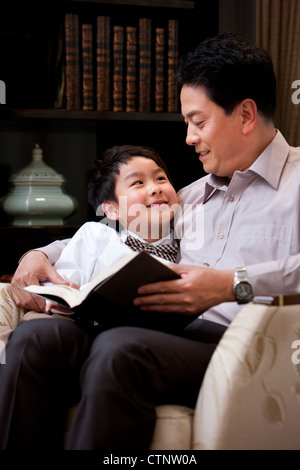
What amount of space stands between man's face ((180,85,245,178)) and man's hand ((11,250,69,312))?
0.50 meters

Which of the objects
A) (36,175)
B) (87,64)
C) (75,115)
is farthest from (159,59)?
(36,175)

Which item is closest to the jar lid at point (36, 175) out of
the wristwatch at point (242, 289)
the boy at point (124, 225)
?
the boy at point (124, 225)

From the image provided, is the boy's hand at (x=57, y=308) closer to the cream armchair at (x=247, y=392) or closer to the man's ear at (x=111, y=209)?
the man's ear at (x=111, y=209)

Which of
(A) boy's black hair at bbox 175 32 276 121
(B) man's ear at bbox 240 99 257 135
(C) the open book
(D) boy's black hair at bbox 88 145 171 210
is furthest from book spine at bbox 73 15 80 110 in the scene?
(C) the open book

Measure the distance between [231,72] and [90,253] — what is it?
23.8 inches

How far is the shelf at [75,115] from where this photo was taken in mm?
2285

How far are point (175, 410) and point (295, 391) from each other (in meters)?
0.26

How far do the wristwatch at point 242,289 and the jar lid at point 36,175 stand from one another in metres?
1.22

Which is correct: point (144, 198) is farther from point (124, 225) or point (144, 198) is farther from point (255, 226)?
point (255, 226)

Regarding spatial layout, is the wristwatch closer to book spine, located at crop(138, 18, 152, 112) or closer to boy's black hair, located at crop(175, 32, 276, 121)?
boy's black hair, located at crop(175, 32, 276, 121)

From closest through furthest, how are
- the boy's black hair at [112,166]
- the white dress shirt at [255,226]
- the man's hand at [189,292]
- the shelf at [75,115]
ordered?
the man's hand at [189,292], the white dress shirt at [255,226], the boy's black hair at [112,166], the shelf at [75,115]

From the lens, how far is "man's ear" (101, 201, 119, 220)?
177cm

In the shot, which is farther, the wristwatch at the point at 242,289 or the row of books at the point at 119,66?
the row of books at the point at 119,66

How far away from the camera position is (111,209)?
1.80 m
